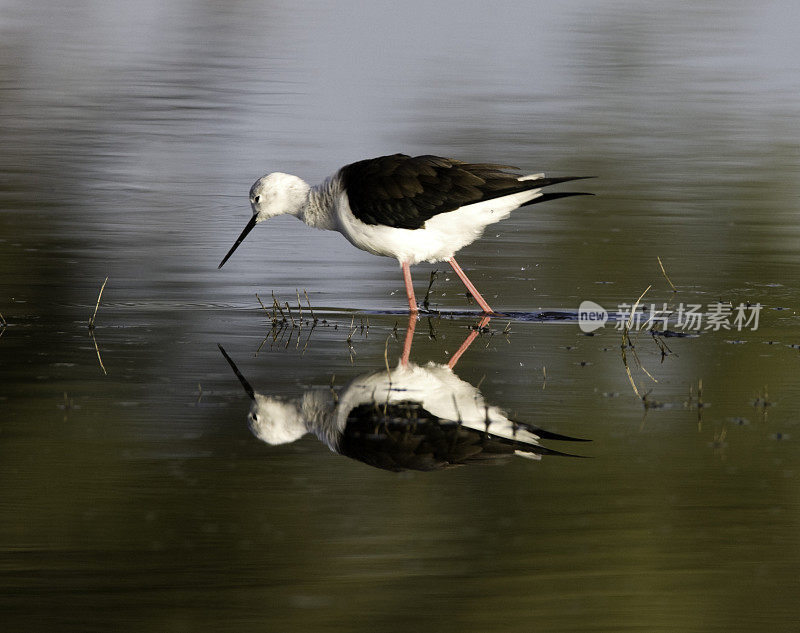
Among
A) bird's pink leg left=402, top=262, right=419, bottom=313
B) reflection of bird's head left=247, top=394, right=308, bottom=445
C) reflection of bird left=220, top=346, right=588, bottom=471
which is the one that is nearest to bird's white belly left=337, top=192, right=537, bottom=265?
bird's pink leg left=402, top=262, right=419, bottom=313

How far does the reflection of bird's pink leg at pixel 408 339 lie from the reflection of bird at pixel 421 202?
0.67 feet

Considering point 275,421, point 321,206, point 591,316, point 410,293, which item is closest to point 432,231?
point 410,293

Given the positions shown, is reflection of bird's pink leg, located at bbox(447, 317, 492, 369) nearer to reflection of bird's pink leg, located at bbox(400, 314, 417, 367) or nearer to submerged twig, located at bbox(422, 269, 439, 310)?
reflection of bird's pink leg, located at bbox(400, 314, 417, 367)

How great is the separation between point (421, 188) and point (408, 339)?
1361 millimetres

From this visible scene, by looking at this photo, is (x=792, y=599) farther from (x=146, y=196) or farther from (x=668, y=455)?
(x=146, y=196)

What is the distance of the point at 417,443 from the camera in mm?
6293

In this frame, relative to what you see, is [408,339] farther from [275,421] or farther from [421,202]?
[275,421]

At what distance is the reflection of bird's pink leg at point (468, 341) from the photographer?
8281mm

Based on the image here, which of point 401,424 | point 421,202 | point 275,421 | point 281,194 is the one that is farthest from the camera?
point 281,194

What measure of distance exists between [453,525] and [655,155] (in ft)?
44.5

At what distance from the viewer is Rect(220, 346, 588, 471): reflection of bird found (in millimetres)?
6203

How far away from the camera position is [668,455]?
629 cm

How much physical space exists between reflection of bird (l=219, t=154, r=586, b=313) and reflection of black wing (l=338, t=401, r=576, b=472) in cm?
329

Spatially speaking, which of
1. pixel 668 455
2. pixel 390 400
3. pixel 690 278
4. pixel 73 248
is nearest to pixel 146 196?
pixel 73 248
